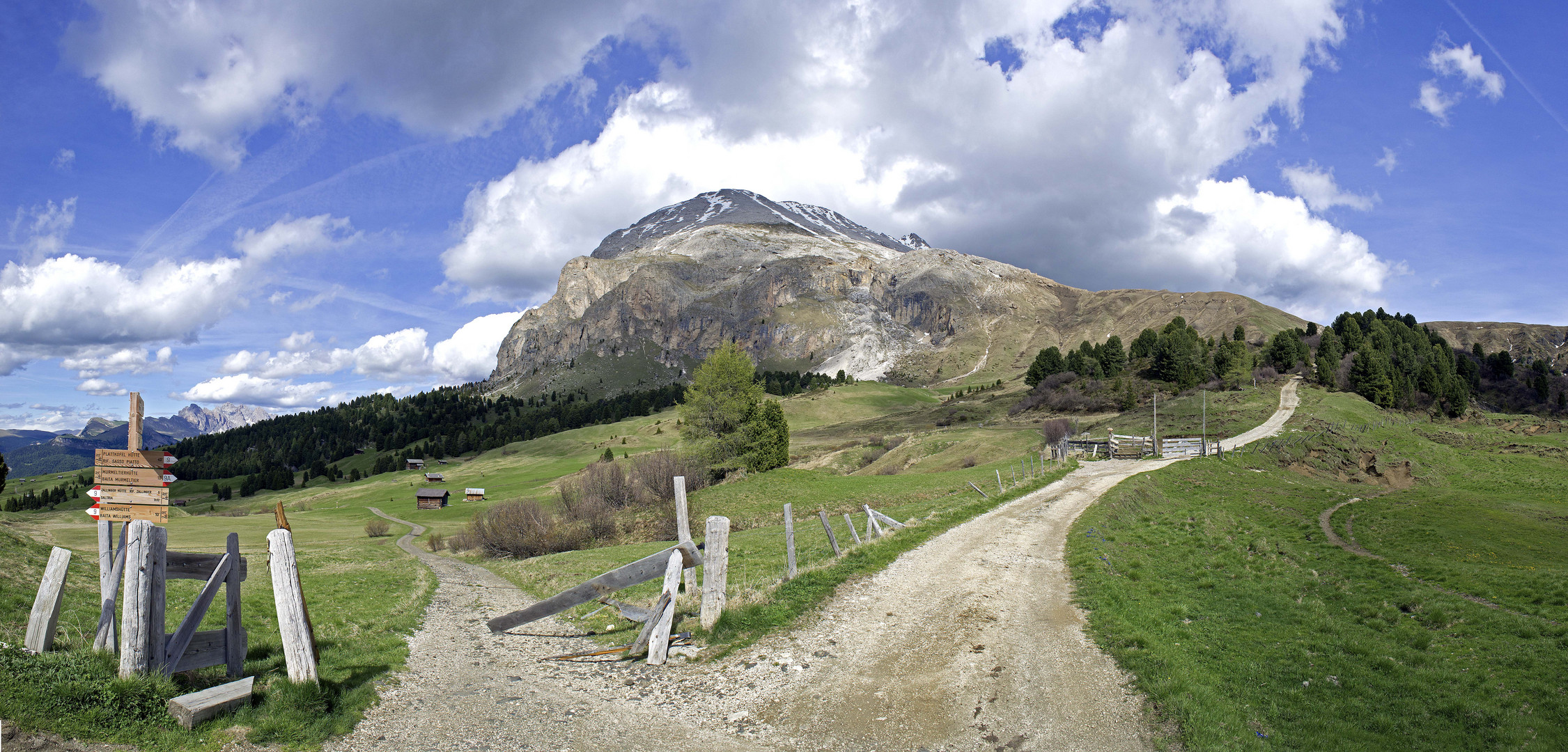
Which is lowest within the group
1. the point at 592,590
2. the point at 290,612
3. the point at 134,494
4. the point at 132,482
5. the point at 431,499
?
the point at 431,499

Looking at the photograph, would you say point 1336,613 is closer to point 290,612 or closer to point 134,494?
point 290,612

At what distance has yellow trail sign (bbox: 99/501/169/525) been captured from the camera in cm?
897

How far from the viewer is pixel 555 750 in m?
7.00

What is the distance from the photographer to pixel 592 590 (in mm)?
10680

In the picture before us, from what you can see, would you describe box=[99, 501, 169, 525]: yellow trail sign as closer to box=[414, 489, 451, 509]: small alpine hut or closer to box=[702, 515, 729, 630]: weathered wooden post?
box=[702, 515, 729, 630]: weathered wooden post

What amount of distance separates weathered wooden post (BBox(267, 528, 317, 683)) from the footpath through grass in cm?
1015

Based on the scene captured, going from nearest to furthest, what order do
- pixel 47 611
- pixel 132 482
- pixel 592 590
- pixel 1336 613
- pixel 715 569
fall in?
pixel 47 611 < pixel 132 482 < pixel 592 590 < pixel 715 569 < pixel 1336 613

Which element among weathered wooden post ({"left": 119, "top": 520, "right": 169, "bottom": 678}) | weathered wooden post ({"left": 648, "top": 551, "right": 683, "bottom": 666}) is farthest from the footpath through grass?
weathered wooden post ({"left": 119, "top": 520, "right": 169, "bottom": 678})

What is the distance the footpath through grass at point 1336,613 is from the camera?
789 centimetres

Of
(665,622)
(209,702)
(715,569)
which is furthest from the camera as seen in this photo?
(715,569)

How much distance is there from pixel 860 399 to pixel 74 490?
19170 cm

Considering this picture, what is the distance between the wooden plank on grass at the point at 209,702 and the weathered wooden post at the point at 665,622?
15.8ft

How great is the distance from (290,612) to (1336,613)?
59.9 ft

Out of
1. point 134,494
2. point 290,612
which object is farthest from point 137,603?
point 134,494
